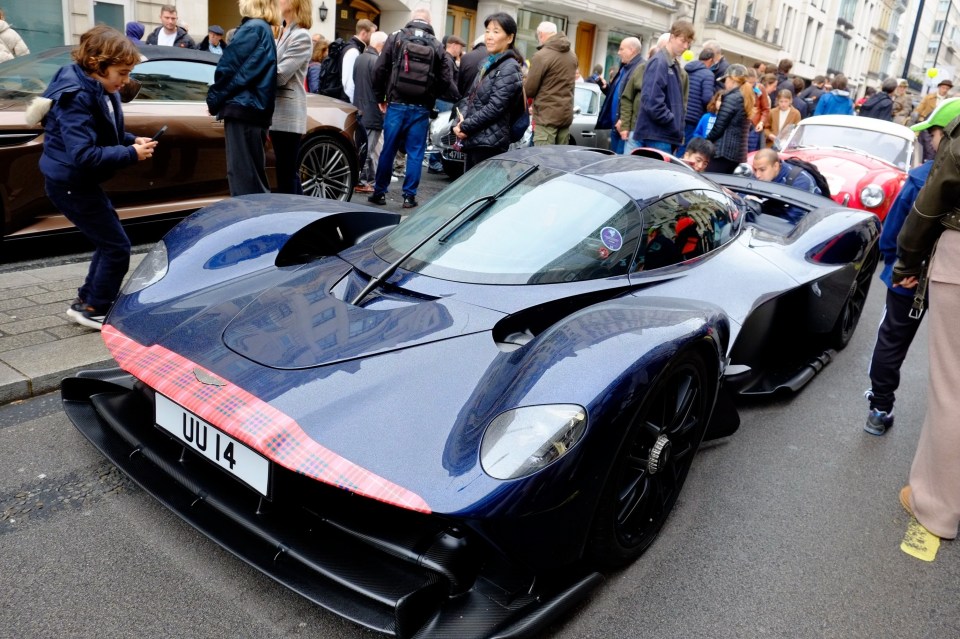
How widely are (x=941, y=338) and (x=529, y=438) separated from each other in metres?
1.83

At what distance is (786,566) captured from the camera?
8.41ft

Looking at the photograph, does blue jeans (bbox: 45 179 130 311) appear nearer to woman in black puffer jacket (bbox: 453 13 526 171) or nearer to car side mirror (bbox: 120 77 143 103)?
car side mirror (bbox: 120 77 143 103)

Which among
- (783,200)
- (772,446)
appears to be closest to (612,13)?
(783,200)

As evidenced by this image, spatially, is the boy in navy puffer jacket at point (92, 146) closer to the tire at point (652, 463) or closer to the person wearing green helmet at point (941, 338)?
the tire at point (652, 463)

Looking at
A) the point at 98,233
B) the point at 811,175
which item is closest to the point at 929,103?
the point at 811,175

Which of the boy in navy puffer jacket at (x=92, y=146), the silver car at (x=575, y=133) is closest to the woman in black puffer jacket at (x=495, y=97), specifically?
the silver car at (x=575, y=133)

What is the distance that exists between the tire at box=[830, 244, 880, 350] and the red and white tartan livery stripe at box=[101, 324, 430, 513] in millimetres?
3601

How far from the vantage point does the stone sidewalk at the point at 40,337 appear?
10.6ft

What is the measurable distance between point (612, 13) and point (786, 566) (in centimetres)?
2842

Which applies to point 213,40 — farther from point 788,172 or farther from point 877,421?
point 877,421

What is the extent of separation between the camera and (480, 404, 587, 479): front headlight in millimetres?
1891

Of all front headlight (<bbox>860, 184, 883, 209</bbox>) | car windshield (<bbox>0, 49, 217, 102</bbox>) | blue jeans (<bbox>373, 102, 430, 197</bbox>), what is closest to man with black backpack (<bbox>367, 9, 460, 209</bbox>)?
blue jeans (<bbox>373, 102, 430, 197</bbox>)

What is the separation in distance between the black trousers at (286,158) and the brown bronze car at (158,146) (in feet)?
1.66

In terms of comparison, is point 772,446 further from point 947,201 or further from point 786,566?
point 947,201
